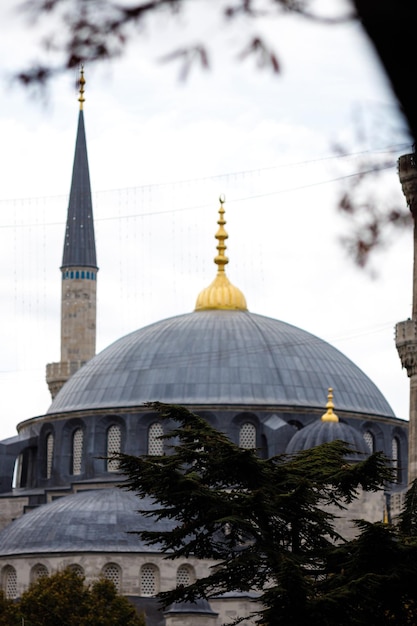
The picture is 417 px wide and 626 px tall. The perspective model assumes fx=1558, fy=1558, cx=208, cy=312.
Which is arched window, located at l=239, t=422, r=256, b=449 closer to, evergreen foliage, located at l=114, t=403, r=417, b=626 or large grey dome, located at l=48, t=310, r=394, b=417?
large grey dome, located at l=48, t=310, r=394, b=417

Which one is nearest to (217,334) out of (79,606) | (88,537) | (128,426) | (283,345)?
(283,345)

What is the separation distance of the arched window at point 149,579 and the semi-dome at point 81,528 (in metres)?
0.70

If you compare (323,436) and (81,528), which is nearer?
(81,528)

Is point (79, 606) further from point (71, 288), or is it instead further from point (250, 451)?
point (71, 288)

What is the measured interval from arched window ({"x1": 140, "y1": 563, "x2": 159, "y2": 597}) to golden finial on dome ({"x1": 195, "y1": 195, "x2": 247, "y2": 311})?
21.2 m

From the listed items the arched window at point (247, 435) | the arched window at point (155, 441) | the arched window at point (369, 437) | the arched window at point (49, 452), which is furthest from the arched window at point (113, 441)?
the arched window at point (369, 437)

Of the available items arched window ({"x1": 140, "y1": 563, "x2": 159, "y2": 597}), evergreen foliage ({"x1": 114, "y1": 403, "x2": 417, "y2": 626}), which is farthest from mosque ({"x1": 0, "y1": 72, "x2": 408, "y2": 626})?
evergreen foliage ({"x1": 114, "y1": 403, "x2": 417, "y2": 626})

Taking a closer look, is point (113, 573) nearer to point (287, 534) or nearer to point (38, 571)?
point (38, 571)

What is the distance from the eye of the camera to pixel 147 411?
65.1 metres

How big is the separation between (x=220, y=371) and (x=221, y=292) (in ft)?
24.3

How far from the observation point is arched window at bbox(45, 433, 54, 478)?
222 feet

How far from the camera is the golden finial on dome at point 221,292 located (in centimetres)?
7462

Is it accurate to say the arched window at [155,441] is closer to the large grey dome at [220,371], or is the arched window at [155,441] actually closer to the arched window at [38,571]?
the large grey dome at [220,371]

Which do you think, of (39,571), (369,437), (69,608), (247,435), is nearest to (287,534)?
(69,608)
